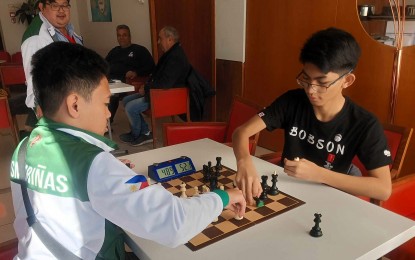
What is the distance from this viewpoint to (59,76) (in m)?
1.00

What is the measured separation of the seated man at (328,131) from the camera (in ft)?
4.51

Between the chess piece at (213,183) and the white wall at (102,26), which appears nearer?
the chess piece at (213,183)

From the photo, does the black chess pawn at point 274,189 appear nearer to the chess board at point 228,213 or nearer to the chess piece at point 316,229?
the chess board at point 228,213

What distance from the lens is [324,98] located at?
1.55 meters

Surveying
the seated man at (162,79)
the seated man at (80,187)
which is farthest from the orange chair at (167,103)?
the seated man at (80,187)

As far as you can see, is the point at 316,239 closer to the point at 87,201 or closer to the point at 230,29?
the point at 87,201

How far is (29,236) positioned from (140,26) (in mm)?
5108

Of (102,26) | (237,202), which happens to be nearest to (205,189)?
(237,202)

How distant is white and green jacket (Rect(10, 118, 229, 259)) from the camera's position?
88 cm

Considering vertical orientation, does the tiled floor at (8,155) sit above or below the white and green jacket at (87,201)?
below

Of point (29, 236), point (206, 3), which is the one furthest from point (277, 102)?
point (206, 3)

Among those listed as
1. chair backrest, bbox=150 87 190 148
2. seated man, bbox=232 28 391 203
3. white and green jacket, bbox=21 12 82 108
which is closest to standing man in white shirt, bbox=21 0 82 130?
white and green jacket, bbox=21 12 82 108

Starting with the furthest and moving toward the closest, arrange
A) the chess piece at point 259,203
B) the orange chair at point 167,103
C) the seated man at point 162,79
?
the seated man at point 162,79
the orange chair at point 167,103
the chess piece at point 259,203

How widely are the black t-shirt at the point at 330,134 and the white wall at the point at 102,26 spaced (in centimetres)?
408
